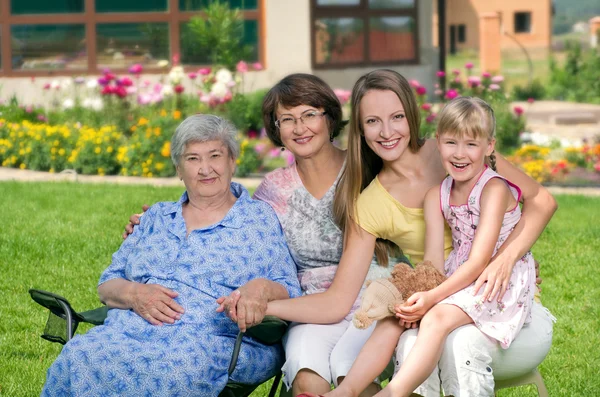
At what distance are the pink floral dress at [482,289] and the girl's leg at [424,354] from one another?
8cm

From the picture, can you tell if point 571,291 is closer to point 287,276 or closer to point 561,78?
point 287,276

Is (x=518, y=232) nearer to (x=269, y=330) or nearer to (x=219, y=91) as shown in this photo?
(x=269, y=330)

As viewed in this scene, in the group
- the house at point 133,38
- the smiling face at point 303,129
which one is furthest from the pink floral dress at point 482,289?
the house at point 133,38

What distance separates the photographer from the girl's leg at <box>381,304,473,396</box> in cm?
315

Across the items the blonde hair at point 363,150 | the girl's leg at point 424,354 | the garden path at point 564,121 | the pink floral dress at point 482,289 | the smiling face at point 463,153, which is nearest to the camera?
the girl's leg at point 424,354

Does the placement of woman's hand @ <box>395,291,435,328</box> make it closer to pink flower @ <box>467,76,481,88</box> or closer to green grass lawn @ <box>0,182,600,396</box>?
green grass lawn @ <box>0,182,600,396</box>

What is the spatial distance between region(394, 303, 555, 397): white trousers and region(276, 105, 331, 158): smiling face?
2.84 feet

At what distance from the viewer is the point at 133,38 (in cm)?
1477

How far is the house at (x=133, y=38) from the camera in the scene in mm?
14523

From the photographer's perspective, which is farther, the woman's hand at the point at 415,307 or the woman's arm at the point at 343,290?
the woman's arm at the point at 343,290

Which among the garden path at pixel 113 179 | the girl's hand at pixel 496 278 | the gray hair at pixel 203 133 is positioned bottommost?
the garden path at pixel 113 179

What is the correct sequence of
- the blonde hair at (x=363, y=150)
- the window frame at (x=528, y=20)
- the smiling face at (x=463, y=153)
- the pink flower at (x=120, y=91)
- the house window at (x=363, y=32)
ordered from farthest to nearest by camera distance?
the window frame at (x=528, y=20) < the house window at (x=363, y=32) < the pink flower at (x=120, y=91) < the blonde hair at (x=363, y=150) < the smiling face at (x=463, y=153)

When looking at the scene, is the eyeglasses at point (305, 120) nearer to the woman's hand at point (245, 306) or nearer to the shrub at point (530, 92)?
the woman's hand at point (245, 306)

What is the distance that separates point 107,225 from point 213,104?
3608 mm
